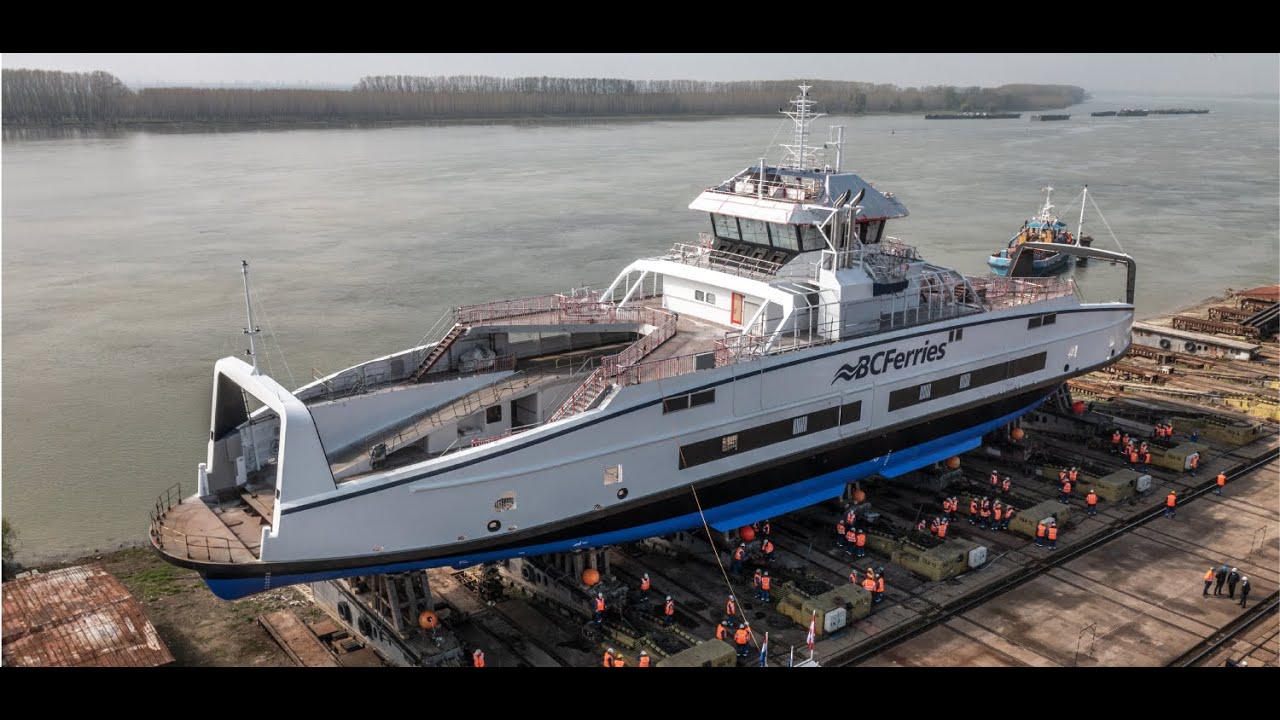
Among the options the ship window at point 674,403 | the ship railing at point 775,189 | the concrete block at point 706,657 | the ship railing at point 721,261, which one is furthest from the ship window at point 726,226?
the concrete block at point 706,657

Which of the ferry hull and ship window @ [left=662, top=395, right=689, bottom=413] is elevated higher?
ship window @ [left=662, top=395, right=689, bottom=413]

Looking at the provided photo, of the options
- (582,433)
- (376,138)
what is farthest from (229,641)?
(376,138)

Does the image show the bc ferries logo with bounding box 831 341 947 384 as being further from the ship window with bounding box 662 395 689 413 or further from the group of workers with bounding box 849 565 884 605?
the group of workers with bounding box 849 565 884 605

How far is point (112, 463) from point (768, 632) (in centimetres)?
1972

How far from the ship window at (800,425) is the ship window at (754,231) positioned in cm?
396

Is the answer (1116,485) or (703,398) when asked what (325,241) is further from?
(1116,485)

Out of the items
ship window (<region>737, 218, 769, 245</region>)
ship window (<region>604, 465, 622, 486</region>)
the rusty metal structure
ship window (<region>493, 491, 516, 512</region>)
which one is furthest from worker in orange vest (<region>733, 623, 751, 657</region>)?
the rusty metal structure

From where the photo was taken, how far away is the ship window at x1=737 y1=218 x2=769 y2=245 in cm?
1847

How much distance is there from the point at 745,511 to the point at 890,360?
4.19 metres

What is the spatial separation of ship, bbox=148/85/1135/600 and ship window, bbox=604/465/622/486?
0.09m

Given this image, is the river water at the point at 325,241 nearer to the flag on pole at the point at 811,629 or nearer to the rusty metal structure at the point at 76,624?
the rusty metal structure at the point at 76,624

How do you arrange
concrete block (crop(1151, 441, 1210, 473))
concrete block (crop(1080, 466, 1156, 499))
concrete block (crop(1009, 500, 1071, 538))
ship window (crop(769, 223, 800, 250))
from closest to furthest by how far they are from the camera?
concrete block (crop(1009, 500, 1071, 538)), ship window (crop(769, 223, 800, 250)), concrete block (crop(1080, 466, 1156, 499)), concrete block (crop(1151, 441, 1210, 473))

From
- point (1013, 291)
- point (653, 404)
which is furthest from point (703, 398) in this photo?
point (1013, 291)

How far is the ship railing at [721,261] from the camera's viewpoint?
18.3 m
